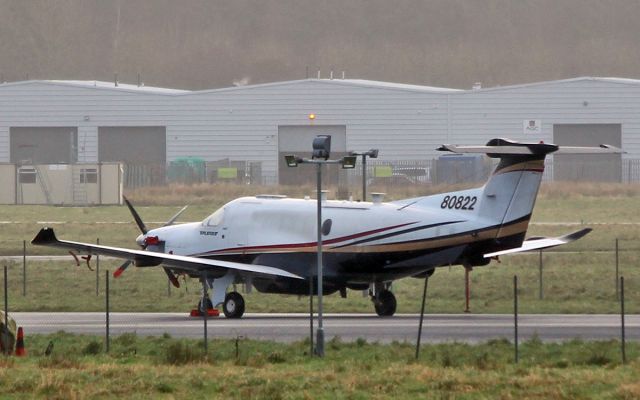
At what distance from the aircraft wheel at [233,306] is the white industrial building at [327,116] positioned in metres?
57.6

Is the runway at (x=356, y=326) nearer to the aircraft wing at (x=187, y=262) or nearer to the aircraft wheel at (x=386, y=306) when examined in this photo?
the aircraft wheel at (x=386, y=306)

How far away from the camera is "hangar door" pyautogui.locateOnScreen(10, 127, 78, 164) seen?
315 ft

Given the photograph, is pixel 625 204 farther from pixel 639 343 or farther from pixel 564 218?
pixel 639 343

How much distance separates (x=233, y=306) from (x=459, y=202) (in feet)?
19.2

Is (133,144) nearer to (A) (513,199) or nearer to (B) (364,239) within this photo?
(B) (364,239)

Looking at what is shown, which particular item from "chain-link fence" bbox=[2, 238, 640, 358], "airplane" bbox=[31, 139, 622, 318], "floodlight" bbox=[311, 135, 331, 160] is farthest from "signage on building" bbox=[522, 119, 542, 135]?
"floodlight" bbox=[311, 135, 331, 160]

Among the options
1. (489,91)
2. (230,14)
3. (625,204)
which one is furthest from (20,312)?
(230,14)

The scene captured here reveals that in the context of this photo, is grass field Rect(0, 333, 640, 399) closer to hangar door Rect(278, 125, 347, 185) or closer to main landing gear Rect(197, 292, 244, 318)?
main landing gear Rect(197, 292, 244, 318)

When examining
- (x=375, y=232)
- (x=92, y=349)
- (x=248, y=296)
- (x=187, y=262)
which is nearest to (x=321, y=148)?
(x=92, y=349)

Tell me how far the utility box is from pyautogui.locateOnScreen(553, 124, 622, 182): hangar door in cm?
2773

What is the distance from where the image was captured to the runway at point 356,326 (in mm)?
28219

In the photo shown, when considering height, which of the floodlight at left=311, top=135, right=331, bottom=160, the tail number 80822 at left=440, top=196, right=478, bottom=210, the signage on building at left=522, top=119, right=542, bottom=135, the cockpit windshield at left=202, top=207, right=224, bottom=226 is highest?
the signage on building at left=522, top=119, right=542, bottom=135

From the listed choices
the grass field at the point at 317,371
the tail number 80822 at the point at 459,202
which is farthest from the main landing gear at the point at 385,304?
the grass field at the point at 317,371

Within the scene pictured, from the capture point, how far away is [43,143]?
96750 millimetres
